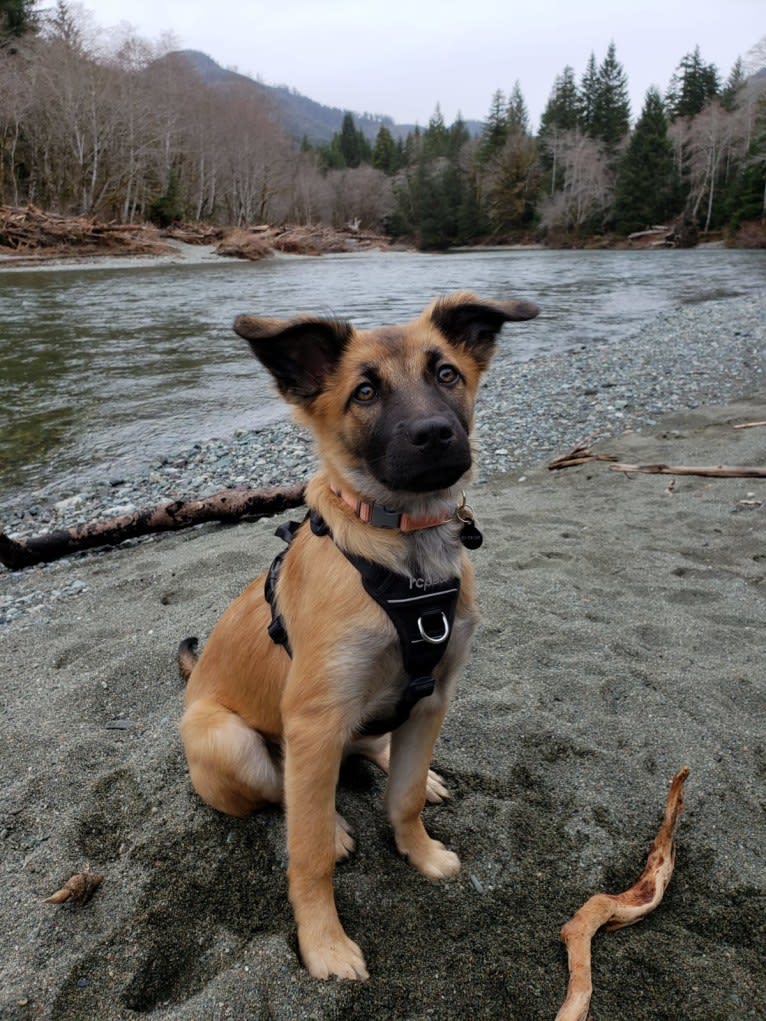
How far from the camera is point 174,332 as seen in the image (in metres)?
18.6

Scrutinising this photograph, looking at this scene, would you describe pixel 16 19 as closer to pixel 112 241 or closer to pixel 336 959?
pixel 112 241

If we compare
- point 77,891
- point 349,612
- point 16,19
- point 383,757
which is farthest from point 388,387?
point 16,19

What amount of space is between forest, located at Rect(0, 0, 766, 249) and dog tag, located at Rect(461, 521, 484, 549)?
57804mm

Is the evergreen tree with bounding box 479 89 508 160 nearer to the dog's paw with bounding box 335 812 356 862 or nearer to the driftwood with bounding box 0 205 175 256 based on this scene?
the driftwood with bounding box 0 205 175 256

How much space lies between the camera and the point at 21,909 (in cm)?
239

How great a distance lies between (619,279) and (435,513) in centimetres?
3374

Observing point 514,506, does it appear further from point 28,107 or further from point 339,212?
point 339,212

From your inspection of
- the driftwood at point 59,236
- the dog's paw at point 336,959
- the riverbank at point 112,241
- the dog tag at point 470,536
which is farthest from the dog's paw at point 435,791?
the driftwood at point 59,236

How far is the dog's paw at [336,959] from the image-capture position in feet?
7.25

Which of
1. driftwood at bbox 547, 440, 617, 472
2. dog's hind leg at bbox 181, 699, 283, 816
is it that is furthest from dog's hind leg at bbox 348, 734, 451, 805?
driftwood at bbox 547, 440, 617, 472

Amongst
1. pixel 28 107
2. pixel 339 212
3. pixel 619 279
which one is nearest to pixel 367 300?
pixel 619 279

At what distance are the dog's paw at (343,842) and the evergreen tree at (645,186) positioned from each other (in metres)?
76.2

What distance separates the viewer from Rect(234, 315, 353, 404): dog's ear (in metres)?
2.59

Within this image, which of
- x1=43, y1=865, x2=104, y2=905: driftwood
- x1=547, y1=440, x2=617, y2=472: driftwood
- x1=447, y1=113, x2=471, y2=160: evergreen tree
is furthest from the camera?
x1=447, y1=113, x2=471, y2=160: evergreen tree
